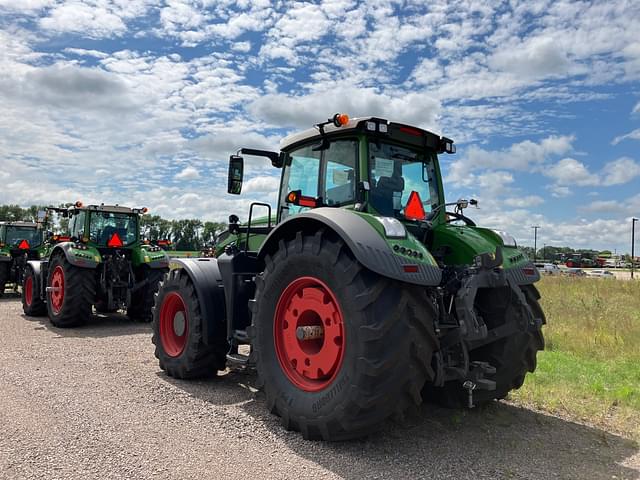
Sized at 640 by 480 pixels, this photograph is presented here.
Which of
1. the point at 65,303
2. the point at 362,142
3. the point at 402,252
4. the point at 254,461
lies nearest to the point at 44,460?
the point at 254,461

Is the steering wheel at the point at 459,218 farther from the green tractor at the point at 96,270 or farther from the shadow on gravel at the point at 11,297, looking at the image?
the shadow on gravel at the point at 11,297

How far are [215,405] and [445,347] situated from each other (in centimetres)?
231

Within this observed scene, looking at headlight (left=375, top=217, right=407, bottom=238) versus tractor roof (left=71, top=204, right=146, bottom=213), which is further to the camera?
tractor roof (left=71, top=204, right=146, bottom=213)

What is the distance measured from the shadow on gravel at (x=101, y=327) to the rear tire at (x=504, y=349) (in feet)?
22.0

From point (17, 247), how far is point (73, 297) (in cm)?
894

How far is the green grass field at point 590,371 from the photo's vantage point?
5027 mm

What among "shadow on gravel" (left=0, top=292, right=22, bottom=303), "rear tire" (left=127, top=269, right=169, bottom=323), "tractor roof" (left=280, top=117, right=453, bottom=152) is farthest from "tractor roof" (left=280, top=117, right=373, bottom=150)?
"shadow on gravel" (left=0, top=292, right=22, bottom=303)

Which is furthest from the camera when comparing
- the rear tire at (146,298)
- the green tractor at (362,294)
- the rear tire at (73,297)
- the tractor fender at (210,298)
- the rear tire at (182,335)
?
the rear tire at (146,298)

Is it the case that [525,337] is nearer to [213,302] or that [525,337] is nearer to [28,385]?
[213,302]

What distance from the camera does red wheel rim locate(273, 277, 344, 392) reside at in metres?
4.04

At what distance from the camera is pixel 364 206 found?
15.0 feet

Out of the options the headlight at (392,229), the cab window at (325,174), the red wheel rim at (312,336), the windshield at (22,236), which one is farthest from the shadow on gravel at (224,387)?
the windshield at (22,236)

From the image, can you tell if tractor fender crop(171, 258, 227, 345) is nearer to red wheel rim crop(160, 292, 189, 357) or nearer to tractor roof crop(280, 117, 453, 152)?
red wheel rim crop(160, 292, 189, 357)

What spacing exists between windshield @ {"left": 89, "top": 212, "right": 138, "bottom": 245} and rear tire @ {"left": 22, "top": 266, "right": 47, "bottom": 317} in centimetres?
158
